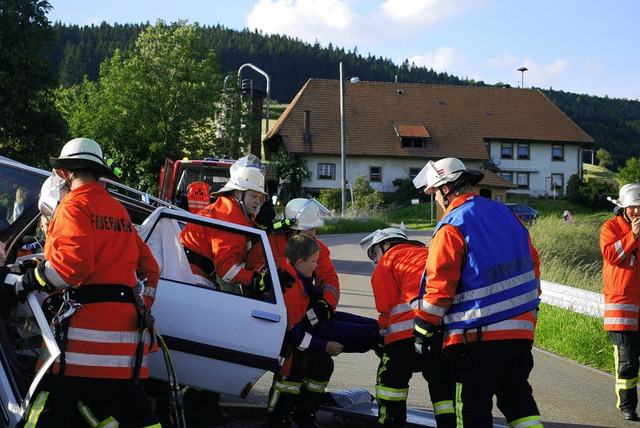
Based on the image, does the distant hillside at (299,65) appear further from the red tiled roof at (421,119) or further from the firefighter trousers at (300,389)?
the firefighter trousers at (300,389)

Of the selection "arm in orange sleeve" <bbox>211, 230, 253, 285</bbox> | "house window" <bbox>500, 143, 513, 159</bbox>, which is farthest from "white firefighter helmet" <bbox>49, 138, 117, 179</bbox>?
"house window" <bbox>500, 143, 513, 159</bbox>

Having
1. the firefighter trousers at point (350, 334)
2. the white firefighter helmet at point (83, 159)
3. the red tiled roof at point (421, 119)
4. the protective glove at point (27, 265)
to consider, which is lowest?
the firefighter trousers at point (350, 334)

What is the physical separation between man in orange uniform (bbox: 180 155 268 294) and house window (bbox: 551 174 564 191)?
61.3 meters

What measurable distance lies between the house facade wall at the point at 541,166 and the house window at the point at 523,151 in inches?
9.2

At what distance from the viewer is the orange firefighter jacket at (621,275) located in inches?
283

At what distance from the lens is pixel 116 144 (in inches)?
1671

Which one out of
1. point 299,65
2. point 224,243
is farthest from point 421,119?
point 299,65

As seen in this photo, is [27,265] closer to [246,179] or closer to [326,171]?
[246,179]

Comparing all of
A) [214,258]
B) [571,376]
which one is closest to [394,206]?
[571,376]

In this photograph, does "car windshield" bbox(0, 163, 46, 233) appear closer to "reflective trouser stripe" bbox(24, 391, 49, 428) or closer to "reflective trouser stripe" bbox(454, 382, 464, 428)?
"reflective trouser stripe" bbox(24, 391, 49, 428)

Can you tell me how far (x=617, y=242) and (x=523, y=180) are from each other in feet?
196

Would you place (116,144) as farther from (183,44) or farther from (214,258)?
(214,258)

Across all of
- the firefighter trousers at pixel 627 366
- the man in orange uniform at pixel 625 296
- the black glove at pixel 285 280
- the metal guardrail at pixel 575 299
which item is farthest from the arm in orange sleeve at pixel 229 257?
the metal guardrail at pixel 575 299

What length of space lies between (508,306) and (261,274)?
1.90 meters
